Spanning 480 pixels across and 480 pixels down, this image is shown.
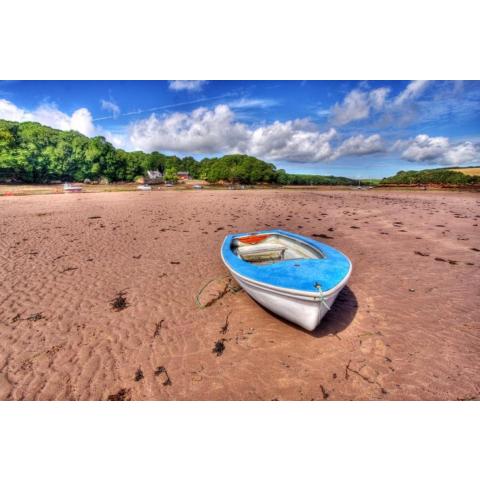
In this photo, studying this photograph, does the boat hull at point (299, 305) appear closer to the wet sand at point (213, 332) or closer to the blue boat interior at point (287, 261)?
the blue boat interior at point (287, 261)

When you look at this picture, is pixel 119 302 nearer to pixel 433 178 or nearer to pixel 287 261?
pixel 287 261

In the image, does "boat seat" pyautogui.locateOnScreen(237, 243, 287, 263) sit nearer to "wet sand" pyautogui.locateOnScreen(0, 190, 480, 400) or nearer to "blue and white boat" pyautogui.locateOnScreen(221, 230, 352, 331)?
"blue and white boat" pyautogui.locateOnScreen(221, 230, 352, 331)

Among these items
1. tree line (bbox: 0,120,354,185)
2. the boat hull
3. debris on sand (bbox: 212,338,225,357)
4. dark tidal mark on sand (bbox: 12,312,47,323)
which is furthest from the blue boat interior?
tree line (bbox: 0,120,354,185)

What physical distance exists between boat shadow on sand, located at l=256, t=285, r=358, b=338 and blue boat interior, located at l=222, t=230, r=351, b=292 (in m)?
1.27

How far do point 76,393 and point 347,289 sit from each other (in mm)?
6368

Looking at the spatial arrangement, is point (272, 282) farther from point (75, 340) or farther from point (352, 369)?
point (75, 340)

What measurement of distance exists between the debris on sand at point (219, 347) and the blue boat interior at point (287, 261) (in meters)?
1.42

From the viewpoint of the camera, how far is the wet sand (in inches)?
146

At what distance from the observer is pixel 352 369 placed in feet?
13.2

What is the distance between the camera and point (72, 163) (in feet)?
178

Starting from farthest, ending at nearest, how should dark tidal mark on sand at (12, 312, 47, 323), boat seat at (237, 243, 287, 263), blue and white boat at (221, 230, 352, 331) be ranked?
boat seat at (237, 243, 287, 263) < dark tidal mark on sand at (12, 312, 47, 323) < blue and white boat at (221, 230, 352, 331)

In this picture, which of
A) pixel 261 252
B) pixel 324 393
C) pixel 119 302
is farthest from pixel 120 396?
pixel 261 252

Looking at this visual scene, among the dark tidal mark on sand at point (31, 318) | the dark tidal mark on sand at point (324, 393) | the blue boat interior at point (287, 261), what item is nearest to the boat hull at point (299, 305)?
the blue boat interior at point (287, 261)

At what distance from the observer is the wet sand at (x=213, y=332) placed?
12.2 feet
